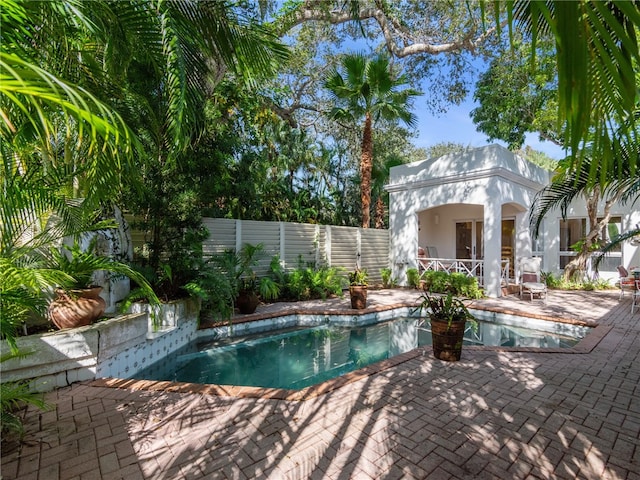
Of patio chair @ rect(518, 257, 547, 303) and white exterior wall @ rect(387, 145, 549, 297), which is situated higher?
white exterior wall @ rect(387, 145, 549, 297)

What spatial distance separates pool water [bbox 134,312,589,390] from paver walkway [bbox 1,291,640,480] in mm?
1386

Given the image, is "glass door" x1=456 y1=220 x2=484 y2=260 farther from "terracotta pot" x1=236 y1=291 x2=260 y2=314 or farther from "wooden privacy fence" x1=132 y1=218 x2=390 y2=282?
"terracotta pot" x1=236 y1=291 x2=260 y2=314

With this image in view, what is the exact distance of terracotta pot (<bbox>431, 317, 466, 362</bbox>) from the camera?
4.69 m

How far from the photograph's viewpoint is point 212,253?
26.8ft

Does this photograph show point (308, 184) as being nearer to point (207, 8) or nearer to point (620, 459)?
point (207, 8)

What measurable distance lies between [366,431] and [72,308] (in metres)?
3.95

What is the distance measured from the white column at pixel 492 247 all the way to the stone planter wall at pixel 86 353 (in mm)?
8892

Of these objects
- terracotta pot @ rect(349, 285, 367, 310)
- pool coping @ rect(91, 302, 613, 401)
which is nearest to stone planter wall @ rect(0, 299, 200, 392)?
pool coping @ rect(91, 302, 613, 401)

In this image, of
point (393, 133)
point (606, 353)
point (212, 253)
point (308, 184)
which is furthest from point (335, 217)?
point (606, 353)

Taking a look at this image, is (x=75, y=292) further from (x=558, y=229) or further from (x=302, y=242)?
(x=558, y=229)

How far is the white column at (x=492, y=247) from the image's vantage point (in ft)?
31.7

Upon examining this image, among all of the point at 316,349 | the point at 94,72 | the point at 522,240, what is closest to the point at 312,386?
the point at 316,349

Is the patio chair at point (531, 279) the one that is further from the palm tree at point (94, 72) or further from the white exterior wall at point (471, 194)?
the palm tree at point (94, 72)

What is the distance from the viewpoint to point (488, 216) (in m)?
9.74
